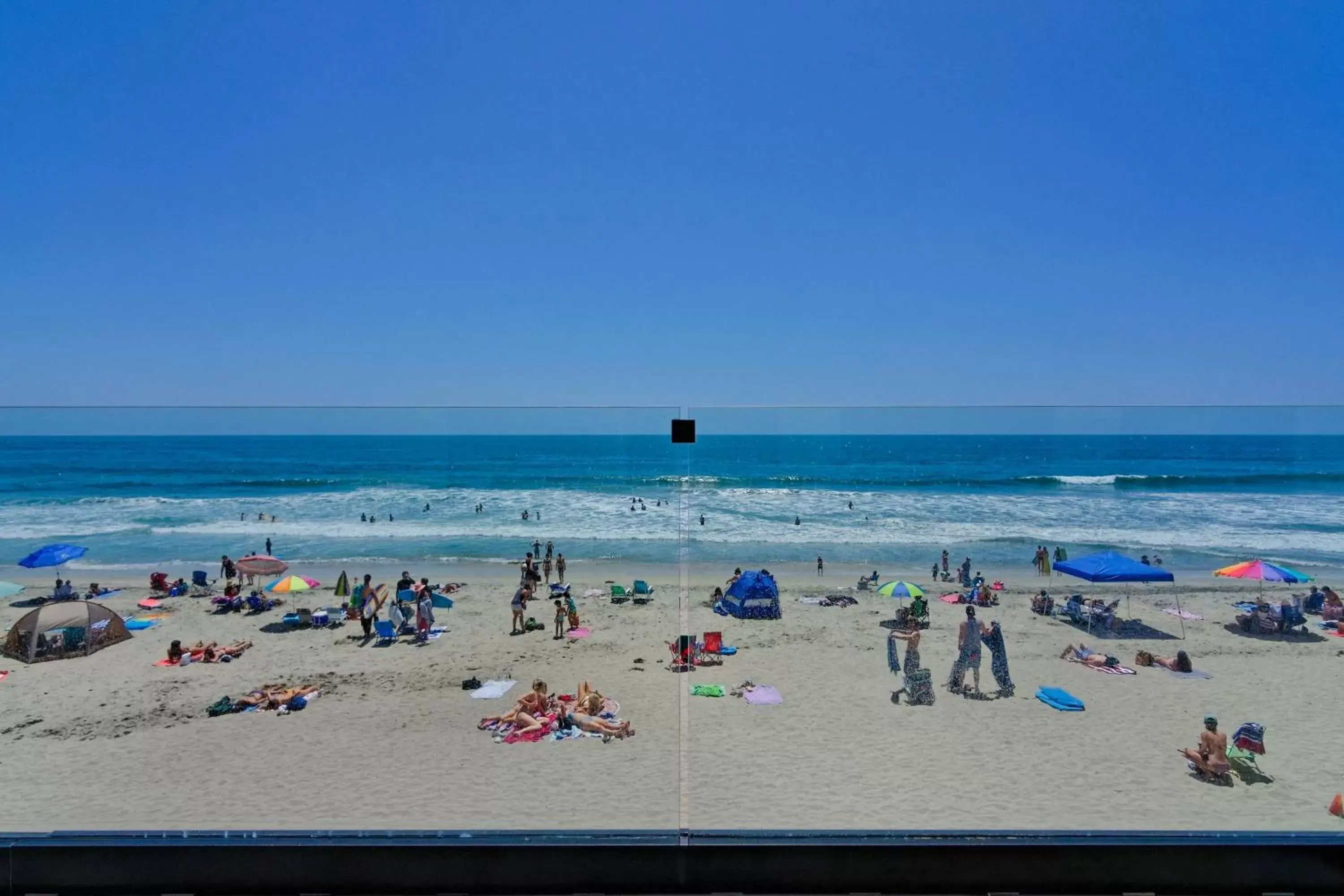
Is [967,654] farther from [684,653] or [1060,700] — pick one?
[684,653]

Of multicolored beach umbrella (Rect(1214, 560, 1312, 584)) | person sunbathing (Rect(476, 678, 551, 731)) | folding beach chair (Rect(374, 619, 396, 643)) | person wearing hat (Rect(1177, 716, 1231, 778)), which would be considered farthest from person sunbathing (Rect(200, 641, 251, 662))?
multicolored beach umbrella (Rect(1214, 560, 1312, 584))

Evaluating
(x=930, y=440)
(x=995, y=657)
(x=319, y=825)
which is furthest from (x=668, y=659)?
(x=995, y=657)

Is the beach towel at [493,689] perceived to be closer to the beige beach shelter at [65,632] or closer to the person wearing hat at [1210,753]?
the beige beach shelter at [65,632]

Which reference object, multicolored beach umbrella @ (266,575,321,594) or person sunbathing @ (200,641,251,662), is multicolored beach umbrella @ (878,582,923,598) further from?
multicolored beach umbrella @ (266,575,321,594)

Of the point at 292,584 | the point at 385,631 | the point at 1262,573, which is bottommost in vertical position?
the point at 385,631

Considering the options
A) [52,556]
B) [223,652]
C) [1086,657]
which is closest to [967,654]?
[1086,657]
